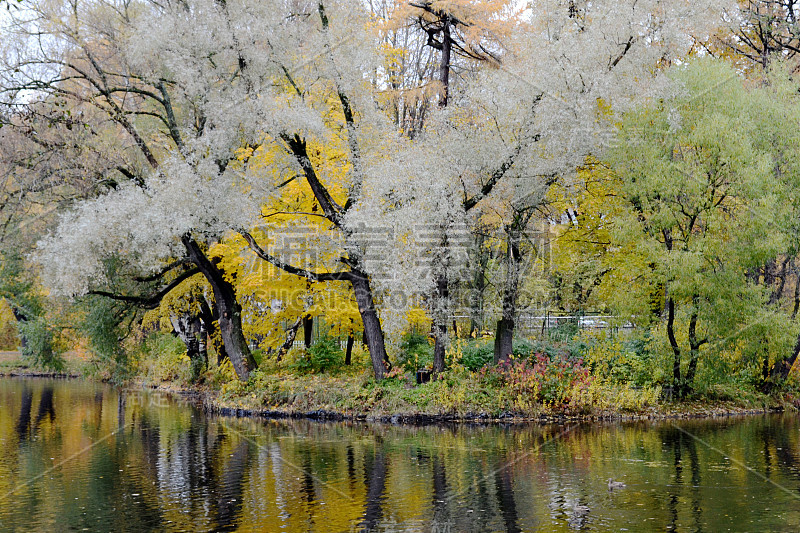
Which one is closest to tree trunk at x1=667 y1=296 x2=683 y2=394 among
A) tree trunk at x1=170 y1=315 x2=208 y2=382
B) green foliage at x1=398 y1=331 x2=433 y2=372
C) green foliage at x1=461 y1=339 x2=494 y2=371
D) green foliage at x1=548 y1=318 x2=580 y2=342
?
green foliage at x1=548 y1=318 x2=580 y2=342

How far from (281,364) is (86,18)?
13.2m

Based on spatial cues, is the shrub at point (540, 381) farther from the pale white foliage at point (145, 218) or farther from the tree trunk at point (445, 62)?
the tree trunk at point (445, 62)

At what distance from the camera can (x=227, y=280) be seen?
29.0m

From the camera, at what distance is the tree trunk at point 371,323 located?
25.3m

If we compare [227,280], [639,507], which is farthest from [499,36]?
[639,507]

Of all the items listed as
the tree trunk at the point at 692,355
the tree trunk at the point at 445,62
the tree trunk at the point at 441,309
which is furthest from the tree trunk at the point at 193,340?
the tree trunk at the point at 692,355

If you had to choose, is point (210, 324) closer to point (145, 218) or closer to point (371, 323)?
point (371, 323)

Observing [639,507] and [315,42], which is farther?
[315,42]

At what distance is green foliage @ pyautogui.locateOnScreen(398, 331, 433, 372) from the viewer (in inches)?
1019

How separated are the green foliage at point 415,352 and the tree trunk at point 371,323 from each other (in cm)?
68

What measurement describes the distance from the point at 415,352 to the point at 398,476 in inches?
453

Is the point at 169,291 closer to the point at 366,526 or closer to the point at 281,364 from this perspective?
the point at 281,364

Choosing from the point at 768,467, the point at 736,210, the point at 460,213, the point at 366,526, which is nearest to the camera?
the point at 366,526

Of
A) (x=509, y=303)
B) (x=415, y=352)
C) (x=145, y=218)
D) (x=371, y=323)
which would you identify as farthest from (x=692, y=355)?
(x=145, y=218)
